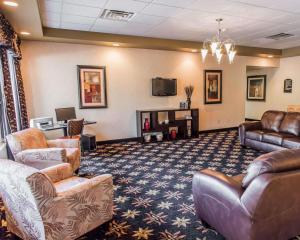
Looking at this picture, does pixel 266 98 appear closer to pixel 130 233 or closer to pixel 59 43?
pixel 59 43

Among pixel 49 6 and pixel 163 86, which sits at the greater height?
pixel 49 6

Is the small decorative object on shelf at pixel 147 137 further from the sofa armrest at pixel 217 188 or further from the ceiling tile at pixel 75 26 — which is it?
the sofa armrest at pixel 217 188

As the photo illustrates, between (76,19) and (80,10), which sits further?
(76,19)

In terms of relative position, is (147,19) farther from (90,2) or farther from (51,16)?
(51,16)

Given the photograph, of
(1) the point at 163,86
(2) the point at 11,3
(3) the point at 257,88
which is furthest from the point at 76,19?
(3) the point at 257,88

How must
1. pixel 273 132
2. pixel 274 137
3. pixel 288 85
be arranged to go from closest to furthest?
pixel 274 137, pixel 273 132, pixel 288 85

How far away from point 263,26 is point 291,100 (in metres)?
4.26

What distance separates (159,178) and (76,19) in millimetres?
3296

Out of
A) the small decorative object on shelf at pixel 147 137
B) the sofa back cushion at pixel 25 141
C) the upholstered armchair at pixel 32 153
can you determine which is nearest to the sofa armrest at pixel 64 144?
the sofa back cushion at pixel 25 141

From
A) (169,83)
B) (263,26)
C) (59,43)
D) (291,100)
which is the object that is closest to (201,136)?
(169,83)

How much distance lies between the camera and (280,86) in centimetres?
855

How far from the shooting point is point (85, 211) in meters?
2.02

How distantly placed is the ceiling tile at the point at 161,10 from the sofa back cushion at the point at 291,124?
330cm

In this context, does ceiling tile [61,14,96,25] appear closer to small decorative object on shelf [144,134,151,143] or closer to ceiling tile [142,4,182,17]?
ceiling tile [142,4,182,17]
